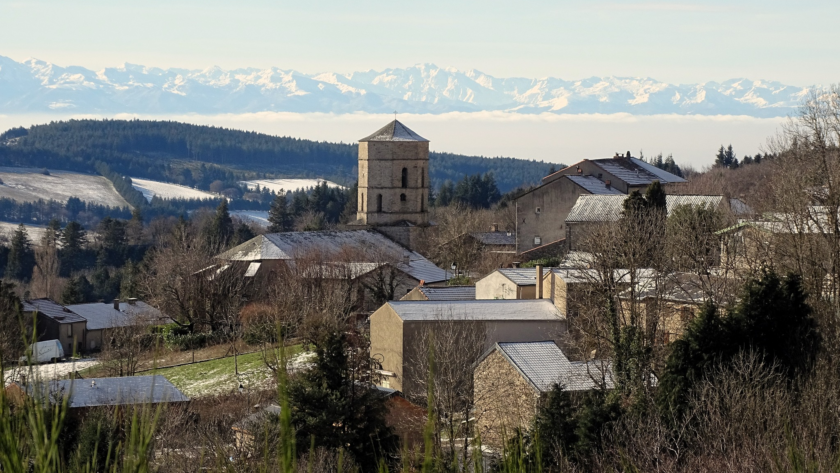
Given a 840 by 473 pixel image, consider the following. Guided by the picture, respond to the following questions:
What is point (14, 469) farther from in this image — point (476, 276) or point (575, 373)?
point (476, 276)

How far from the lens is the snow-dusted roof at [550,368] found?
21797 millimetres

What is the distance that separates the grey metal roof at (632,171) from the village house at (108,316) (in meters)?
23.3

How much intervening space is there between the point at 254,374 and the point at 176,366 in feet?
19.2

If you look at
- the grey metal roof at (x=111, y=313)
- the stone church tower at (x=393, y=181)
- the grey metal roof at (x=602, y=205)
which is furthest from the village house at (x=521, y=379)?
the stone church tower at (x=393, y=181)

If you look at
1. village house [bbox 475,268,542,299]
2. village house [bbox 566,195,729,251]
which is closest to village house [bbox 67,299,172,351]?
village house [bbox 475,268,542,299]

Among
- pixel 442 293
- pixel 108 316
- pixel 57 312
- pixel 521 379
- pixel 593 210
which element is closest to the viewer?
pixel 521 379

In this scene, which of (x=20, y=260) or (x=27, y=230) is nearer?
(x=20, y=260)

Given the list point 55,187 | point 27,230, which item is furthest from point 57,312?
point 55,187

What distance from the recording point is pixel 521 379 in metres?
22.5

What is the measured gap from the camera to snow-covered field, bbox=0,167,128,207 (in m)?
159

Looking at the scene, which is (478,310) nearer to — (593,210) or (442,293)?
(442,293)

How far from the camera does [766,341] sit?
66.6 ft

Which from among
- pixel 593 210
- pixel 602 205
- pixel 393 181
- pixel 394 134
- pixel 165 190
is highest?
pixel 394 134

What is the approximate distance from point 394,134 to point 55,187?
127m
